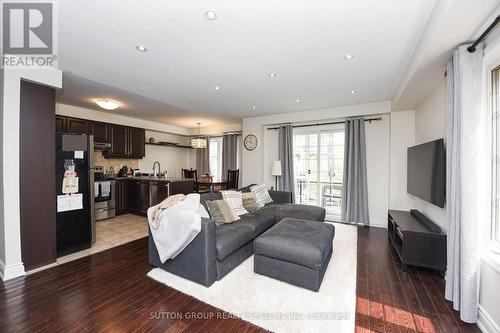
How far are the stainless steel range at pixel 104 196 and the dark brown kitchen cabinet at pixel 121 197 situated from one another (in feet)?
0.65

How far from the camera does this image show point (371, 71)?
283 cm

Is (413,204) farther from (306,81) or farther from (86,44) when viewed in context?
(86,44)

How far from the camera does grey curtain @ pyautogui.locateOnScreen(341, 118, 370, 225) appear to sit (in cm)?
439

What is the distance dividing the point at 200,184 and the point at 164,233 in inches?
138

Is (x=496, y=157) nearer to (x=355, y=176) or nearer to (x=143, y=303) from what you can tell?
(x=355, y=176)

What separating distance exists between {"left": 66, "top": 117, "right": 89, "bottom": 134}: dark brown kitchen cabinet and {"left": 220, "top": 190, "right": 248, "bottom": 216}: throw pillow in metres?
3.65

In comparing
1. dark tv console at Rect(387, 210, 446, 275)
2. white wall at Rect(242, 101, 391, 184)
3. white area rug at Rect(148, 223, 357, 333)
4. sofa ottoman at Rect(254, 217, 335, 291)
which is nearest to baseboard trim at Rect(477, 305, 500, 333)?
dark tv console at Rect(387, 210, 446, 275)

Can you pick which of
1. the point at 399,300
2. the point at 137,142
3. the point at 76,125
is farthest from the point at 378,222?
the point at 76,125

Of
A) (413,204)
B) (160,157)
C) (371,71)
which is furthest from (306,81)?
(160,157)

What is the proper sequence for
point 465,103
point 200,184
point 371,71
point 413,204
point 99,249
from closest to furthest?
1. point 465,103
2. point 371,71
3. point 99,249
4. point 413,204
5. point 200,184

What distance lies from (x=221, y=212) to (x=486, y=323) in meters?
2.72

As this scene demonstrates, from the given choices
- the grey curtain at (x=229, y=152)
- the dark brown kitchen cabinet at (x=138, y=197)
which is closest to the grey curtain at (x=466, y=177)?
the grey curtain at (x=229, y=152)

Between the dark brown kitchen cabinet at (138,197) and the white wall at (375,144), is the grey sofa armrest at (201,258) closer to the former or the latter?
the dark brown kitchen cabinet at (138,197)

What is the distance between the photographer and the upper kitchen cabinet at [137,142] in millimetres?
5630
